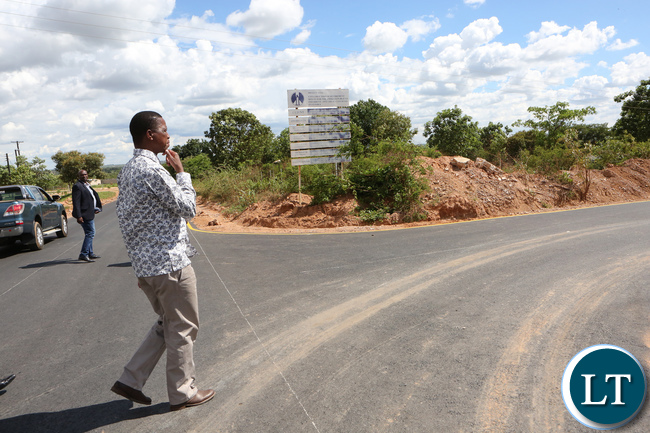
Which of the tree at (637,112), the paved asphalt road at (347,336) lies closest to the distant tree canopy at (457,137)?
the tree at (637,112)

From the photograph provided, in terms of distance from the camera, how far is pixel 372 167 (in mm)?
14750

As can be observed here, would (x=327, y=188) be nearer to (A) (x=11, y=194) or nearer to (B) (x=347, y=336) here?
(A) (x=11, y=194)

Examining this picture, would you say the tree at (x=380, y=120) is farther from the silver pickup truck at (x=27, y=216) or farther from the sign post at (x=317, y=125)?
the silver pickup truck at (x=27, y=216)

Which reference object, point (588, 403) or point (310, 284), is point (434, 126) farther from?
point (588, 403)

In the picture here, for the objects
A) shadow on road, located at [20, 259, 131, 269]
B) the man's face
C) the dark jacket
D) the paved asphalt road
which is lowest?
shadow on road, located at [20, 259, 131, 269]

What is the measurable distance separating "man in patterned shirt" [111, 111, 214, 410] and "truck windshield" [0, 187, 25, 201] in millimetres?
10948

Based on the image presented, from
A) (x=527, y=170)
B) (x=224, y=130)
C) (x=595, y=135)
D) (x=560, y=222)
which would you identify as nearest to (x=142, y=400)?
(x=560, y=222)

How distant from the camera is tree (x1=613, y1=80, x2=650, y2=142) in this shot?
116 ft

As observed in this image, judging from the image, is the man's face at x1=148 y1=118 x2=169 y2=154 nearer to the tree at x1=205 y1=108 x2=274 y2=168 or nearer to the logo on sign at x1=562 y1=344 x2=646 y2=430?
the logo on sign at x1=562 y1=344 x2=646 y2=430

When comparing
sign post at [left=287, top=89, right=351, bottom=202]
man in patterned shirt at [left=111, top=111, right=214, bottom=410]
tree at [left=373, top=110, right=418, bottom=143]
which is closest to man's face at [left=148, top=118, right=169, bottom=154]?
man in patterned shirt at [left=111, top=111, right=214, bottom=410]

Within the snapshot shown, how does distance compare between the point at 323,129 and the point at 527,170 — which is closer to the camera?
the point at 323,129

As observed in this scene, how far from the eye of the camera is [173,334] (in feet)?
9.74

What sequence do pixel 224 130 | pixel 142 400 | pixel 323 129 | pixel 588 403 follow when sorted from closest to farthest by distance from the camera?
1. pixel 588 403
2. pixel 142 400
3. pixel 323 129
4. pixel 224 130

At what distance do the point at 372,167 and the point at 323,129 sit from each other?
8.34 ft
